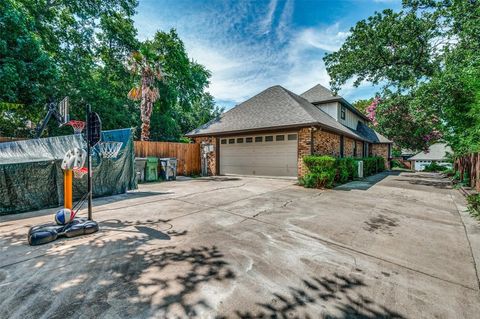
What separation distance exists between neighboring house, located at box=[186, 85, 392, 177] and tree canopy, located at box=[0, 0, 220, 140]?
24.5 ft

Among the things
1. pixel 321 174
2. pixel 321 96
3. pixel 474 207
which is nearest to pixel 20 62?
pixel 321 174

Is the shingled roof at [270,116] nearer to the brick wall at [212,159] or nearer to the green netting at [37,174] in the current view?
the brick wall at [212,159]

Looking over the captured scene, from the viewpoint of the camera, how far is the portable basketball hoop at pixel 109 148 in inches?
265

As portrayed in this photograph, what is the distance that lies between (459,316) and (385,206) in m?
4.44

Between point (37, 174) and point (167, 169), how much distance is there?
20.4ft

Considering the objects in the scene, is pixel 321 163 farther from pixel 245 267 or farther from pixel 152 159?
pixel 152 159

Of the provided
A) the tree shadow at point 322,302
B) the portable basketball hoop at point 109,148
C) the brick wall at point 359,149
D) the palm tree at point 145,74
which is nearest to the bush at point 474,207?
the tree shadow at point 322,302

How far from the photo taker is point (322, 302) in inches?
80.1

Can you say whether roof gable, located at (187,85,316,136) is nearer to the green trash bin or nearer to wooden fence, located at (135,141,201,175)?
wooden fence, located at (135,141,201,175)

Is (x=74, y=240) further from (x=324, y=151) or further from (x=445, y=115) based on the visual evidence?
(x=445, y=115)

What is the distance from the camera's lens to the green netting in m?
4.94

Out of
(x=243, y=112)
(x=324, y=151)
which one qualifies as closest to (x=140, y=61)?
(x=243, y=112)

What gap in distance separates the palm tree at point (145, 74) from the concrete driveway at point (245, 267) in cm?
993

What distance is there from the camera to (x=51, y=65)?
32.3 feet
